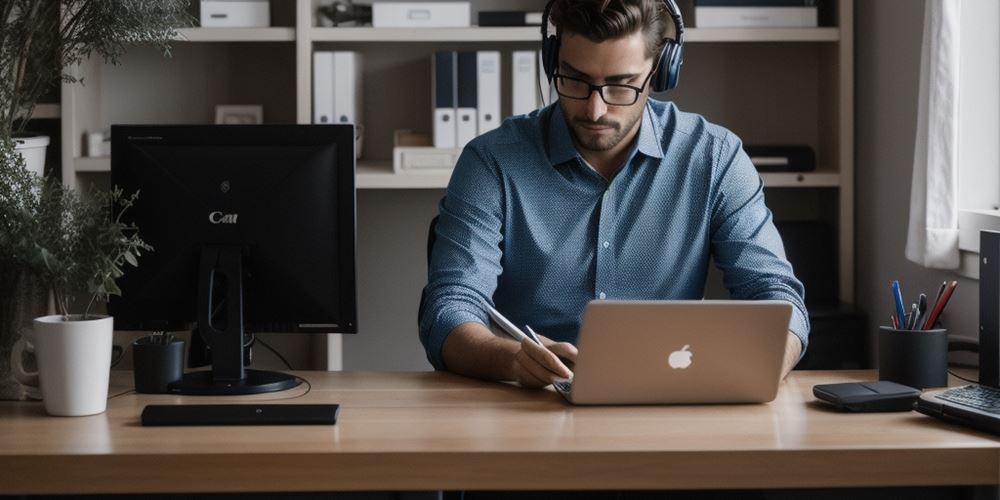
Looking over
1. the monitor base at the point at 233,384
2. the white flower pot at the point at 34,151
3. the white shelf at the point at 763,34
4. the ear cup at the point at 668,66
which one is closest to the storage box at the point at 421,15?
the white shelf at the point at 763,34

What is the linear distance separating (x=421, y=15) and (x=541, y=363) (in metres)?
1.63

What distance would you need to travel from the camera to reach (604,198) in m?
2.02

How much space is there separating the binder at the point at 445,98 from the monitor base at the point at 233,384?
54.2 inches

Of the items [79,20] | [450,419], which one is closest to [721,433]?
[450,419]

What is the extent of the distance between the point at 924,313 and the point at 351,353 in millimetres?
2013

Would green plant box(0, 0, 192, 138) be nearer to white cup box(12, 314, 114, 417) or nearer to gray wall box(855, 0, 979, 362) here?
white cup box(12, 314, 114, 417)

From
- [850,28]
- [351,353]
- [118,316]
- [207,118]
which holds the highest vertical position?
[850,28]

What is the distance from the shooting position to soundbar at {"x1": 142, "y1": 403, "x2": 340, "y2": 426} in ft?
4.73

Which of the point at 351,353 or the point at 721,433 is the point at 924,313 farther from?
the point at 351,353

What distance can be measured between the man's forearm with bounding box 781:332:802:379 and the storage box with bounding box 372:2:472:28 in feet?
5.00

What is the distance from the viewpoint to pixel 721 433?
1.38 m

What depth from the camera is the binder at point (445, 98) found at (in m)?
3.00

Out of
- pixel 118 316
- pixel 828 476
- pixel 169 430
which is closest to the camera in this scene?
pixel 828 476

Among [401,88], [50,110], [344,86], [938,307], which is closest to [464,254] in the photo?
[938,307]
